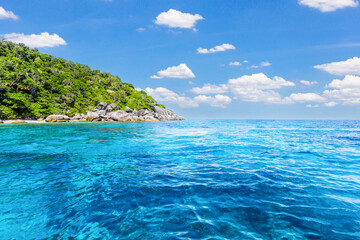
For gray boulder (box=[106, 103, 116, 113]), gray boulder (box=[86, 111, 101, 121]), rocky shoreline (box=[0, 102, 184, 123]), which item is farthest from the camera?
gray boulder (box=[106, 103, 116, 113])

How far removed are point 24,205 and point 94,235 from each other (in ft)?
9.86

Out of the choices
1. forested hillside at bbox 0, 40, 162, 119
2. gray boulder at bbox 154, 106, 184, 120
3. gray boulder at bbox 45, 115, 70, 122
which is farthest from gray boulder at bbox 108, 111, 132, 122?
gray boulder at bbox 154, 106, 184, 120

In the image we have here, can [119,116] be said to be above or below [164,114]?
below

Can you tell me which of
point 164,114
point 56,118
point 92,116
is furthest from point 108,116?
point 164,114

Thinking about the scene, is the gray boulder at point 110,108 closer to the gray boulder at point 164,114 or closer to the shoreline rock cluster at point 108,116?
the shoreline rock cluster at point 108,116

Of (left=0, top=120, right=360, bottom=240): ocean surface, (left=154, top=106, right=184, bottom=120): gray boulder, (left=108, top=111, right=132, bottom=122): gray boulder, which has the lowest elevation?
(left=0, top=120, right=360, bottom=240): ocean surface

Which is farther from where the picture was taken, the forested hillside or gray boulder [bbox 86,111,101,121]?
gray boulder [bbox 86,111,101,121]

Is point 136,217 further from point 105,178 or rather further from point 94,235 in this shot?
point 105,178

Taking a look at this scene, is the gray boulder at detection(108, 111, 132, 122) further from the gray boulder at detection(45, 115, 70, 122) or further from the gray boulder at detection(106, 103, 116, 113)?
the gray boulder at detection(45, 115, 70, 122)

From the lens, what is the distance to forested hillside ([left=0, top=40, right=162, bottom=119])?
49000mm

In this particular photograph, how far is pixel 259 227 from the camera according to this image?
392 cm

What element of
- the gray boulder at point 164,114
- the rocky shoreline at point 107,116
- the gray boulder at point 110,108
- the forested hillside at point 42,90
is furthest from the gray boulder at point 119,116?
the gray boulder at point 164,114

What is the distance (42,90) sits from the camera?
200ft

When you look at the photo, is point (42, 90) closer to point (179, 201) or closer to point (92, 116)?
point (92, 116)
